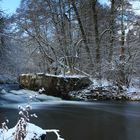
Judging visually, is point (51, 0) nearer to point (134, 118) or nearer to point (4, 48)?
point (4, 48)

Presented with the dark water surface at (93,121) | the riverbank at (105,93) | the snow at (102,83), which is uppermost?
the snow at (102,83)

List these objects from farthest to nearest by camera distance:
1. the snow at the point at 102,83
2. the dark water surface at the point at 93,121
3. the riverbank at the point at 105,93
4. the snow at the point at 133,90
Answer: the snow at the point at 102,83, the snow at the point at 133,90, the riverbank at the point at 105,93, the dark water surface at the point at 93,121

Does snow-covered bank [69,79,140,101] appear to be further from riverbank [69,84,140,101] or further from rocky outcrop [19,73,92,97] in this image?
rocky outcrop [19,73,92,97]

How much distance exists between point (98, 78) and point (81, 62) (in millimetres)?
4856

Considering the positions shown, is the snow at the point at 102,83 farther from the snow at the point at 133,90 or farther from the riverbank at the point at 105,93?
the snow at the point at 133,90

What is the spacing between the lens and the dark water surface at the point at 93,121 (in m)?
11.4

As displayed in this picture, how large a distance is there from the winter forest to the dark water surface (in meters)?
0.20

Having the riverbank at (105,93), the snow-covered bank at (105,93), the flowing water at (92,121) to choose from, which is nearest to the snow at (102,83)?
the snow-covered bank at (105,93)

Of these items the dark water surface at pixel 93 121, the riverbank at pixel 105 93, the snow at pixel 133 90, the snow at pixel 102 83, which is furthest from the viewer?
the snow at pixel 102 83

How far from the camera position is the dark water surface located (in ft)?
37.6

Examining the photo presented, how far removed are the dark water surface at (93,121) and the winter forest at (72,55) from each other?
0.20 m

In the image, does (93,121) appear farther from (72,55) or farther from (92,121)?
(72,55)

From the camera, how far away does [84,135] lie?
11.2 metres

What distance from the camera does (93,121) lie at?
47.0ft
